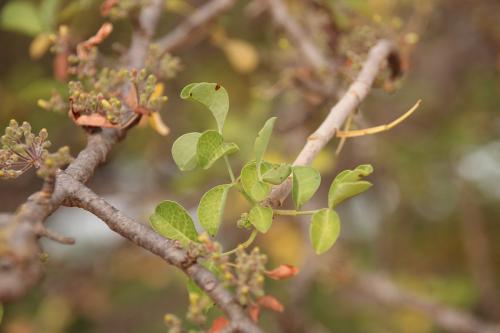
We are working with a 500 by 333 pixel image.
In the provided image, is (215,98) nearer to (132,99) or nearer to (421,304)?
(132,99)

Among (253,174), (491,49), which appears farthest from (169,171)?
(253,174)

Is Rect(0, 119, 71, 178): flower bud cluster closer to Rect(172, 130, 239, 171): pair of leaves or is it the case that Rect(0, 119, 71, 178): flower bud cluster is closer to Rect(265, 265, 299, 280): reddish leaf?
Rect(172, 130, 239, 171): pair of leaves

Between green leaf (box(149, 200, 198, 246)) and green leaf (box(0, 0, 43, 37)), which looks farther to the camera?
green leaf (box(0, 0, 43, 37))

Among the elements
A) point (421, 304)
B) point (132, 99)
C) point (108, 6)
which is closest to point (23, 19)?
point (108, 6)

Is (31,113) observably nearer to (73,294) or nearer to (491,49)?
(73,294)

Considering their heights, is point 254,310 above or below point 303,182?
below

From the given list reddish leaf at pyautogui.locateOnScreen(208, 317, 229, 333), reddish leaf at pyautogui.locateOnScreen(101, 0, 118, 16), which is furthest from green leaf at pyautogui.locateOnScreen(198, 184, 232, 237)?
reddish leaf at pyautogui.locateOnScreen(101, 0, 118, 16)
